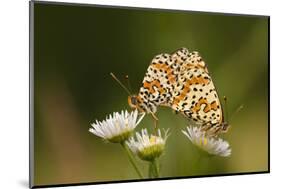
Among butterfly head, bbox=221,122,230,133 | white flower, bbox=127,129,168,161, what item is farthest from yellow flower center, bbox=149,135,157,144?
butterfly head, bbox=221,122,230,133

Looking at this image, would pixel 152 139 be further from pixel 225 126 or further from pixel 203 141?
pixel 225 126

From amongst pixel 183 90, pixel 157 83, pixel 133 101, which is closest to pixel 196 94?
pixel 183 90

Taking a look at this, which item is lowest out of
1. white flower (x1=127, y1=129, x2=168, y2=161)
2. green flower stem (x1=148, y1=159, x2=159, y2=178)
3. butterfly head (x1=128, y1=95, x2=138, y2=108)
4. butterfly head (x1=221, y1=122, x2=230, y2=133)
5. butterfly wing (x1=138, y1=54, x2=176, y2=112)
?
green flower stem (x1=148, y1=159, x2=159, y2=178)

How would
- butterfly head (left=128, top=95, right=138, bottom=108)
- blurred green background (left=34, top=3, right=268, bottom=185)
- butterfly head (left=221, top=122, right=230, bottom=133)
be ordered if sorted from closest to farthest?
blurred green background (left=34, top=3, right=268, bottom=185) < butterfly head (left=128, top=95, right=138, bottom=108) < butterfly head (left=221, top=122, right=230, bottom=133)

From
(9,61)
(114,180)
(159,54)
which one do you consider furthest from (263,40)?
(9,61)

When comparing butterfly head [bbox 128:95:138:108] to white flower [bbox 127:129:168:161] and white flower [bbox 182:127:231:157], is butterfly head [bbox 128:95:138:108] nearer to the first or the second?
white flower [bbox 127:129:168:161]

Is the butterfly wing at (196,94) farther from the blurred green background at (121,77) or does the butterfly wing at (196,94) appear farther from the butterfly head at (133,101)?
the butterfly head at (133,101)
